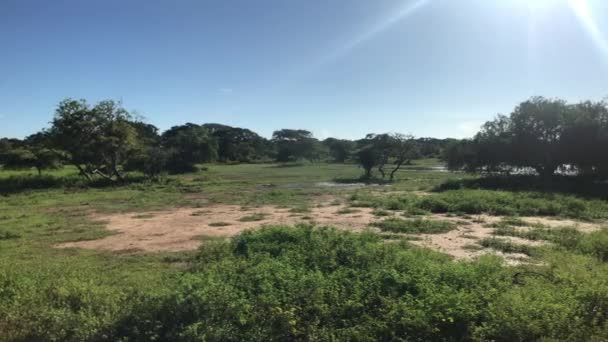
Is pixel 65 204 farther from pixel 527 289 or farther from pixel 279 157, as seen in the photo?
pixel 279 157

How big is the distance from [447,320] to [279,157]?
87.0 metres

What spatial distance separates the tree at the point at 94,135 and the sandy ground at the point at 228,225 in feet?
54.9

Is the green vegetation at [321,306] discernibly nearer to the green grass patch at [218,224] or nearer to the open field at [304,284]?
the open field at [304,284]

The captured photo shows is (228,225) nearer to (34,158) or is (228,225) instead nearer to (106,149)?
(106,149)

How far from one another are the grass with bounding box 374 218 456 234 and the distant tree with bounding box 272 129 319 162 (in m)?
75.2

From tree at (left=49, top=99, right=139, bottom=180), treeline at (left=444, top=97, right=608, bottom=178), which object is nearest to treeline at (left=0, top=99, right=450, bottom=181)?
tree at (left=49, top=99, right=139, bottom=180)

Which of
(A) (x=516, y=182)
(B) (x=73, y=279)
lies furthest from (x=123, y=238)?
(A) (x=516, y=182)

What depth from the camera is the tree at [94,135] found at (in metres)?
31.5

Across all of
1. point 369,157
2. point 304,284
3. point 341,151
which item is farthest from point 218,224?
point 341,151

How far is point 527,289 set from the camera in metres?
5.39

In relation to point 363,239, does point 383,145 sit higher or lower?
higher

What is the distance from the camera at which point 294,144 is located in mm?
99188

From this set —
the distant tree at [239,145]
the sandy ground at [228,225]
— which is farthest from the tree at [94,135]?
the distant tree at [239,145]

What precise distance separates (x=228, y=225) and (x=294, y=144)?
8480 cm
